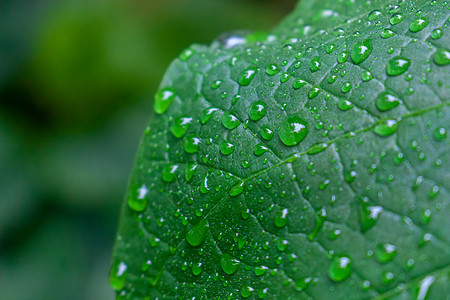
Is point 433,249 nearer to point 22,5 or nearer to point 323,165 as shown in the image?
point 323,165

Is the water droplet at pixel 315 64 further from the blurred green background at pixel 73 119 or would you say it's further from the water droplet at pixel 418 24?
the blurred green background at pixel 73 119

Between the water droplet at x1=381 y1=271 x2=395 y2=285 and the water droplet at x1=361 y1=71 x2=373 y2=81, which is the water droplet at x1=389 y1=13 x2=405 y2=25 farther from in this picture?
the water droplet at x1=381 y1=271 x2=395 y2=285

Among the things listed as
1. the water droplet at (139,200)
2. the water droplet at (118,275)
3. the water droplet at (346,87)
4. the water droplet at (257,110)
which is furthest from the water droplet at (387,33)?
the water droplet at (118,275)

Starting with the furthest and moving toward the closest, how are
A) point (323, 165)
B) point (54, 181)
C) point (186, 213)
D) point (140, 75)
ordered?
1. point (140, 75)
2. point (54, 181)
3. point (186, 213)
4. point (323, 165)

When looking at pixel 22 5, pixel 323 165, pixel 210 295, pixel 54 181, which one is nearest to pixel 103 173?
pixel 54 181

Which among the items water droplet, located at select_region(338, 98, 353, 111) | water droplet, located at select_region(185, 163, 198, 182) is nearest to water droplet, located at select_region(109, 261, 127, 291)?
water droplet, located at select_region(185, 163, 198, 182)

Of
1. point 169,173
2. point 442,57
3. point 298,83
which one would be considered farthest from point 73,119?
point 442,57

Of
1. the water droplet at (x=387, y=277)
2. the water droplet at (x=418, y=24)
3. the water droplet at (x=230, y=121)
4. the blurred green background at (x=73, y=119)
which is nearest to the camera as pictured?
the water droplet at (x=387, y=277)
